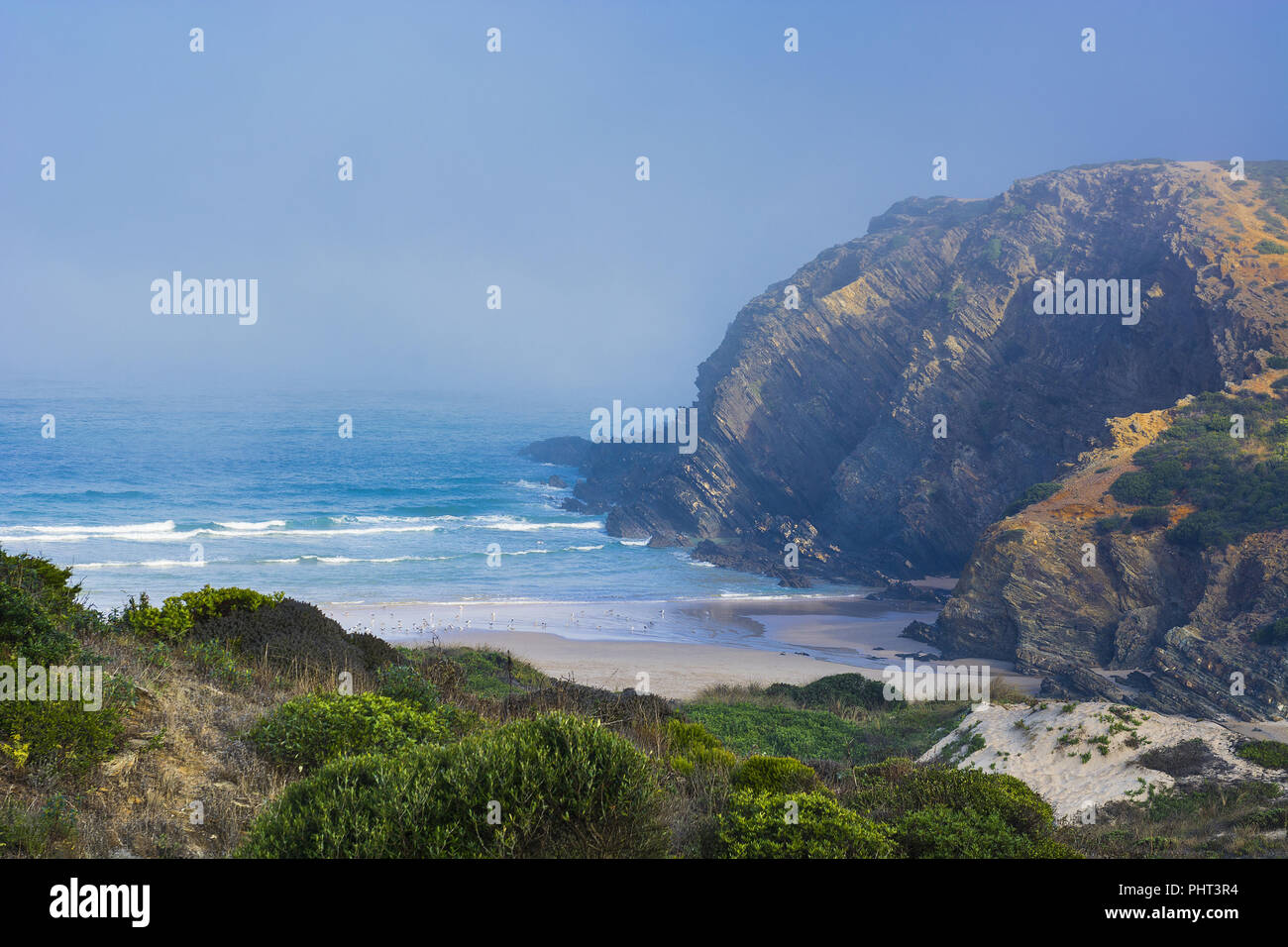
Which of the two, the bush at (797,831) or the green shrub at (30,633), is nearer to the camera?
the bush at (797,831)

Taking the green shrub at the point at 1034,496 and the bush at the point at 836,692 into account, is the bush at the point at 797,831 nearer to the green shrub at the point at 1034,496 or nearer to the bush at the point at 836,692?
the bush at the point at 836,692

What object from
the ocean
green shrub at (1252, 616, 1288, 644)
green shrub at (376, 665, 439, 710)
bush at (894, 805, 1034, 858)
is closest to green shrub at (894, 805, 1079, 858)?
bush at (894, 805, 1034, 858)

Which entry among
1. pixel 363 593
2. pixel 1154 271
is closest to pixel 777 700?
pixel 363 593

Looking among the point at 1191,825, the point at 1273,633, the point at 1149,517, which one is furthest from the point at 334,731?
the point at 1149,517

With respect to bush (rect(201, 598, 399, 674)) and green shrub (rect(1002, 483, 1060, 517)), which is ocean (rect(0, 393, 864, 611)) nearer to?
green shrub (rect(1002, 483, 1060, 517))

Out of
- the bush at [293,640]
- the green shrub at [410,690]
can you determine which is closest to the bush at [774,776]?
the green shrub at [410,690]
